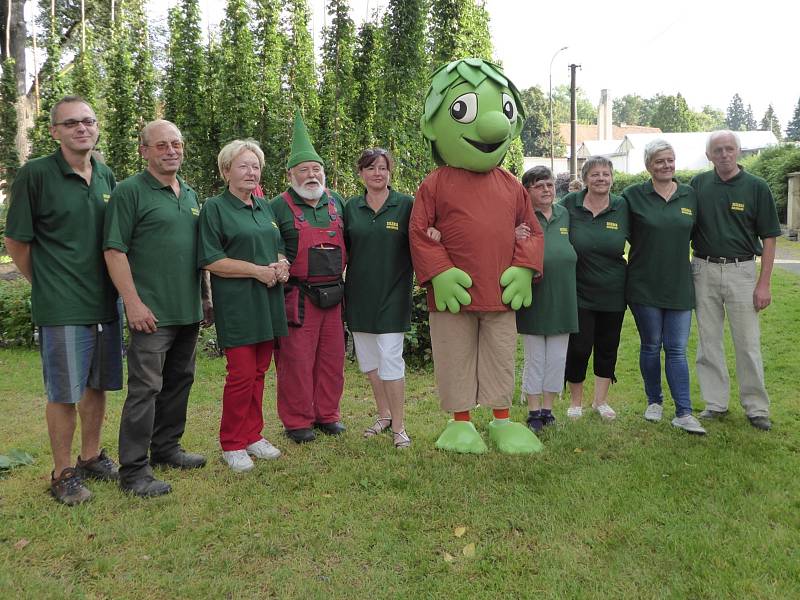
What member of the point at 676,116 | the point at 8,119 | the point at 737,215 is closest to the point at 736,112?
the point at 676,116

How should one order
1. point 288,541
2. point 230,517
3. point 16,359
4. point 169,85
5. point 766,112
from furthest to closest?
point 766,112 → point 169,85 → point 16,359 → point 230,517 → point 288,541

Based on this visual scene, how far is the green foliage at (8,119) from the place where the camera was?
15258 millimetres

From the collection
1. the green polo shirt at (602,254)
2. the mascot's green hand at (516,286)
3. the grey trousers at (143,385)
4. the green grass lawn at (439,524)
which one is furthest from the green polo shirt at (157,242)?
the green polo shirt at (602,254)

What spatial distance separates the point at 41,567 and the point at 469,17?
8.63 meters

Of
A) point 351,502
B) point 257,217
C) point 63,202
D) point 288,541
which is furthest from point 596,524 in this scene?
point 63,202

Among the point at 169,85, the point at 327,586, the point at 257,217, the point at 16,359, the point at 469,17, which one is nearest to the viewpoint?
the point at 327,586

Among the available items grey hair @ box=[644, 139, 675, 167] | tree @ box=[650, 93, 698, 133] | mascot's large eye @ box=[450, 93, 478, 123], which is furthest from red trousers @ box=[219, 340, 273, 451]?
tree @ box=[650, 93, 698, 133]

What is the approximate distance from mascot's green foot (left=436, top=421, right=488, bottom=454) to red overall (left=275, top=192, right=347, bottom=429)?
0.92m

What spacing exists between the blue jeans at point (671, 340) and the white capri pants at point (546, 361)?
1.99 feet

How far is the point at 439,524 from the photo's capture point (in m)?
3.31

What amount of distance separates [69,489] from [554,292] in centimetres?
317

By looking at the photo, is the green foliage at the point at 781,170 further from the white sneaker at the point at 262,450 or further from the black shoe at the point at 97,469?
the black shoe at the point at 97,469

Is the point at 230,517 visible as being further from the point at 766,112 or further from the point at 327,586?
the point at 766,112

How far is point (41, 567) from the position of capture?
2953 mm
